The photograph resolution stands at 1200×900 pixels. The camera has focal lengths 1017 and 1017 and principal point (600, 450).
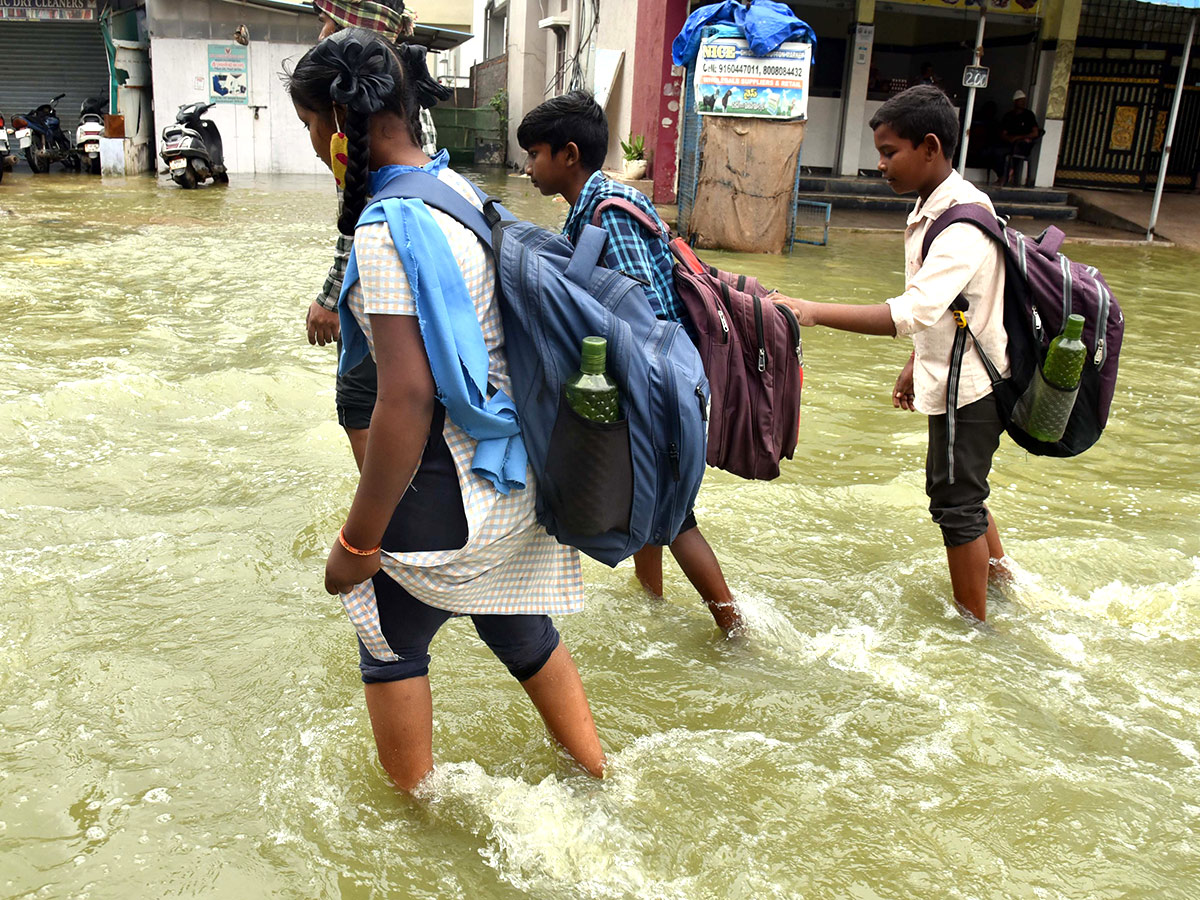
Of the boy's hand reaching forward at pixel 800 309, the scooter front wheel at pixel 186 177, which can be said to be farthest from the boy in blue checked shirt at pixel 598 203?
the scooter front wheel at pixel 186 177

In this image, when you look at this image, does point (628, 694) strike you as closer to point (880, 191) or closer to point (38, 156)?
point (880, 191)

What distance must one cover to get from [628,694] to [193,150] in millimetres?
14943

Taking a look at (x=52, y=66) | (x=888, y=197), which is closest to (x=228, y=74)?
(x=52, y=66)

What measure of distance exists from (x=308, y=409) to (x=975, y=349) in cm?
358

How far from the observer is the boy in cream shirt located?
9.40 ft

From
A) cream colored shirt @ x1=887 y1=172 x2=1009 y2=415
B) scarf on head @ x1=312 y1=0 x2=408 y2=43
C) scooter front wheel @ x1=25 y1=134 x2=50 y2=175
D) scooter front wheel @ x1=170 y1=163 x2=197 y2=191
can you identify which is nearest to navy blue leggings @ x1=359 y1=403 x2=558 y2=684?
cream colored shirt @ x1=887 y1=172 x2=1009 y2=415

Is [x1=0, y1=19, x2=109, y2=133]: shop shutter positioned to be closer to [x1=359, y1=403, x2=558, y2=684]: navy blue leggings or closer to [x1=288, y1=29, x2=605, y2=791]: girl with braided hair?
[x1=288, y1=29, x2=605, y2=791]: girl with braided hair

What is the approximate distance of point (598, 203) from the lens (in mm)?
2615

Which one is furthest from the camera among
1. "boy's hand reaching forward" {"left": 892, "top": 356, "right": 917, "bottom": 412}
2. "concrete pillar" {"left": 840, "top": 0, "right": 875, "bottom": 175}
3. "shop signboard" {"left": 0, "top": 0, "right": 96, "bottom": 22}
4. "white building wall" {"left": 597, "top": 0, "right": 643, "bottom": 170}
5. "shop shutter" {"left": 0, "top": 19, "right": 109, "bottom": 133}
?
"shop shutter" {"left": 0, "top": 19, "right": 109, "bottom": 133}

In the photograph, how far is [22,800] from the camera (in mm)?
2391

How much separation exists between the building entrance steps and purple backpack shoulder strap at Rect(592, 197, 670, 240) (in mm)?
13003

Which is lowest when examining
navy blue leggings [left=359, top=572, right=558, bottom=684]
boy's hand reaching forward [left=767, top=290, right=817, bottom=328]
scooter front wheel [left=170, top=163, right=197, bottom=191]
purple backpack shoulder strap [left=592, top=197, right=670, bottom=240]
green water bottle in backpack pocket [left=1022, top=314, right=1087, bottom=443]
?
navy blue leggings [left=359, top=572, right=558, bottom=684]

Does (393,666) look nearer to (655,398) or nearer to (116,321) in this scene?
(655,398)

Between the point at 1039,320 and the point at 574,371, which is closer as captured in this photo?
the point at 574,371
